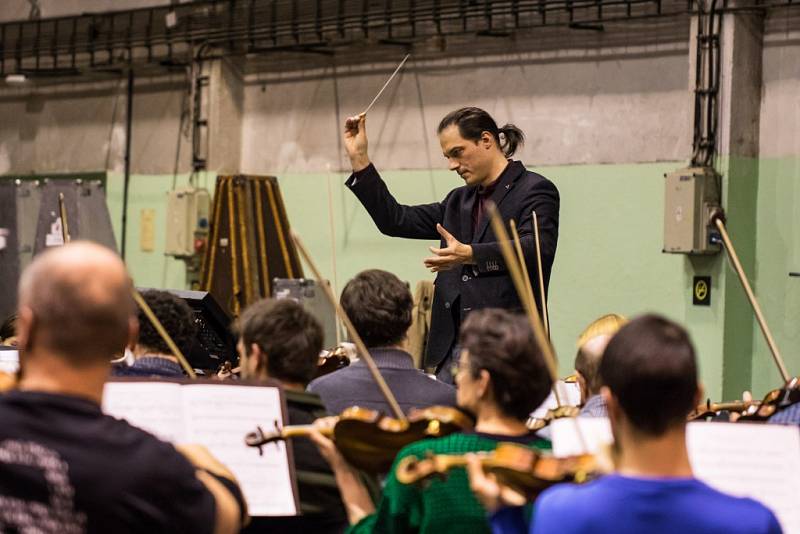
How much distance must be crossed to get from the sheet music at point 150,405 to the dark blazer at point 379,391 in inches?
18.1

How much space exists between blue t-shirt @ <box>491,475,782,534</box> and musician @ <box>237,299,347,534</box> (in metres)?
1.01

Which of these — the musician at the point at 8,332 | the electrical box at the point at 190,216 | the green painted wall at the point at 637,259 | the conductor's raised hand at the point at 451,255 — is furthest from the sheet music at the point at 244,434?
the electrical box at the point at 190,216

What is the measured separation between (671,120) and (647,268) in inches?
29.1

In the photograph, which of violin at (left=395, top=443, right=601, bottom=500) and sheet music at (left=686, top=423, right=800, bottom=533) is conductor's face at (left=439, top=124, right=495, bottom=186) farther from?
violin at (left=395, top=443, right=601, bottom=500)

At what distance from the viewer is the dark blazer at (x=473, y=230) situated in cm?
418

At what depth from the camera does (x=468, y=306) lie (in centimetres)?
427

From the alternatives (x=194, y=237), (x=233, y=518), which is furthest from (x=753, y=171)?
(x=233, y=518)

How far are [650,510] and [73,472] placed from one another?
2.48 feet

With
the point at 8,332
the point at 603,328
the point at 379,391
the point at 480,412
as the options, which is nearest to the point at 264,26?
the point at 8,332

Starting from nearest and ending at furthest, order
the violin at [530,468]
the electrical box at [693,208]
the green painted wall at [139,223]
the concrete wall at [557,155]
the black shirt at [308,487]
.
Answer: the violin at [530,468], the black shirt at [308,487], the electrical box at [693,208], the concrete wall at [557,155], the green painted wall at [139,223]

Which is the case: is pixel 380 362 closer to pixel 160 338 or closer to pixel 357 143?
pixel 160 338

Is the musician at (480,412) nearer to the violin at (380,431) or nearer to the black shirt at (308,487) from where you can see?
the violin at (380,431)

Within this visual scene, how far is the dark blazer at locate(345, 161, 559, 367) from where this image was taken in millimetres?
4184

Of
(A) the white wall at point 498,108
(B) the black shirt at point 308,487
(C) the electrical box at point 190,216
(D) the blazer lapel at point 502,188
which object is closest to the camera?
(B) the black shirt at point 308,487
